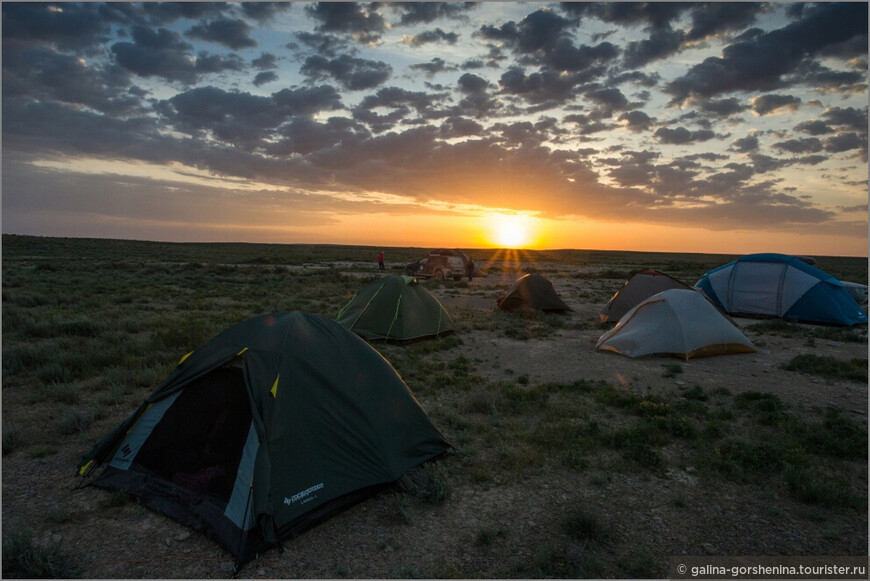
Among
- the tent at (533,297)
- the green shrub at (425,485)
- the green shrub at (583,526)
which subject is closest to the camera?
the green shrub at (583,526)

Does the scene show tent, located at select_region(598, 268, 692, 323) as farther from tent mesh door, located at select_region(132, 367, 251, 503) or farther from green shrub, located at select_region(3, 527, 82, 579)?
green shrub, located at select_region(3, 527, 82, 579)

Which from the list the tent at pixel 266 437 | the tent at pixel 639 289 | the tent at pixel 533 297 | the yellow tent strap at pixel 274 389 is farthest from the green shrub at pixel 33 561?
the tent at pixel 533 297

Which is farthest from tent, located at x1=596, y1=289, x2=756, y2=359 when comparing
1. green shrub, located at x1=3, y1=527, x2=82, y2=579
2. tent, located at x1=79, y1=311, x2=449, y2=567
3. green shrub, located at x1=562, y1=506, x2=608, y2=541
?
green shrub, located at x1=3, y1=527, x2=82, y2=579

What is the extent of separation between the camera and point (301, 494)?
4.52 meters

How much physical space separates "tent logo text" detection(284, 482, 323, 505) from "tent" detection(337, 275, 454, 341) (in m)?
7.71

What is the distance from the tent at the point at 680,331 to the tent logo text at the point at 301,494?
344 inches

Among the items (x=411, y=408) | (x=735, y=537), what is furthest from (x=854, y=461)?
(x=411, y=408)

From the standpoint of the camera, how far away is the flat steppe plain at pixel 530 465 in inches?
163

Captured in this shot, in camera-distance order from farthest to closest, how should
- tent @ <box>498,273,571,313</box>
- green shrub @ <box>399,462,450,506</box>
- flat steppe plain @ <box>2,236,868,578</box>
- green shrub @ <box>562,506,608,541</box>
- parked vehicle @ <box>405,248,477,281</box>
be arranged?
parked vehicle @ <box>405,248,477,281</box>
tent @ <box>498,273,571,313</box>
green shrub @ <box>399,462,450,506</box>
green shrub @ <box>562,506,608,541</box>
flat steppe plain @ <box>2,236,868,578</box>

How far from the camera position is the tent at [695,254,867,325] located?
1541cm

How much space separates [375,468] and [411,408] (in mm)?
950

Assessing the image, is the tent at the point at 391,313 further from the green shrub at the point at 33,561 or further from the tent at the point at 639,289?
the green shrub at the point at 33,561

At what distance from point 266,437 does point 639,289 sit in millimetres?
13179

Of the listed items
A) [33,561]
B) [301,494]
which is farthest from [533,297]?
[33,561]
